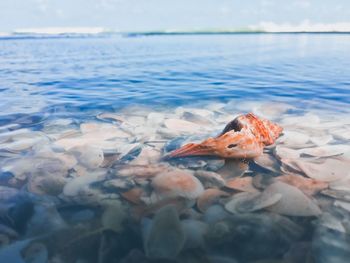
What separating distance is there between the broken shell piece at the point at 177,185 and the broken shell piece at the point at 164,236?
320 mm

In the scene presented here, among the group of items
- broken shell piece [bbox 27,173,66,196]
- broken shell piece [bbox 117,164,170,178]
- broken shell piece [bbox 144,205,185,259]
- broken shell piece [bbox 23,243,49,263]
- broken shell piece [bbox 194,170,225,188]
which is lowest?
broken shell piece [bbox 194,170,225,188]

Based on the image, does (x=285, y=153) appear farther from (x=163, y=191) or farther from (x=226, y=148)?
(x=163, y=191)

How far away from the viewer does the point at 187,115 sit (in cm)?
608

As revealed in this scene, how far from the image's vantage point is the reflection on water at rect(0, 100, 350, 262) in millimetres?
2301

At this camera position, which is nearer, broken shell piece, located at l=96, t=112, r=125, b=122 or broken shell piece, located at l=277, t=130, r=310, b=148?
broken shell piece, located at l=277, t=130, r=310, b=148

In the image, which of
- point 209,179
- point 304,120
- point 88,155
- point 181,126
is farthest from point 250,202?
point 304,120

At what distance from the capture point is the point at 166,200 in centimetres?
294

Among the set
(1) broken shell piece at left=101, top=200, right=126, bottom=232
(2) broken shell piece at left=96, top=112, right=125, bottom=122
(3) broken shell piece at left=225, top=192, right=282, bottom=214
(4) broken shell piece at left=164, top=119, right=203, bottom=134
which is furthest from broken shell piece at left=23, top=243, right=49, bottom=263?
(2) broken shell piece at left=96, top=112, right=125, bottom=122

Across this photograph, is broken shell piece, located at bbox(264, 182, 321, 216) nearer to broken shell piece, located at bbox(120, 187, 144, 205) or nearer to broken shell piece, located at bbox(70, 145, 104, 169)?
broken shell piece, located at bbox(120, 187, 144, 205)

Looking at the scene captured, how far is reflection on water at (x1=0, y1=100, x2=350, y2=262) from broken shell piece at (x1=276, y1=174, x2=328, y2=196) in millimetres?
19

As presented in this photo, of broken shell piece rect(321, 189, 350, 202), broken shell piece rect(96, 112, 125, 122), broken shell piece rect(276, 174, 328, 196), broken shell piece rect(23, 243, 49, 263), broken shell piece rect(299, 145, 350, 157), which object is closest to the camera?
broken shell piece rect(23, 243, 49, 263)

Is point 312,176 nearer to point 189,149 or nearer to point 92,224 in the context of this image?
point 189,149

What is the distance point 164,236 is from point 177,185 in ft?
2.67

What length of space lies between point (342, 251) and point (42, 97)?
777 centimetres
